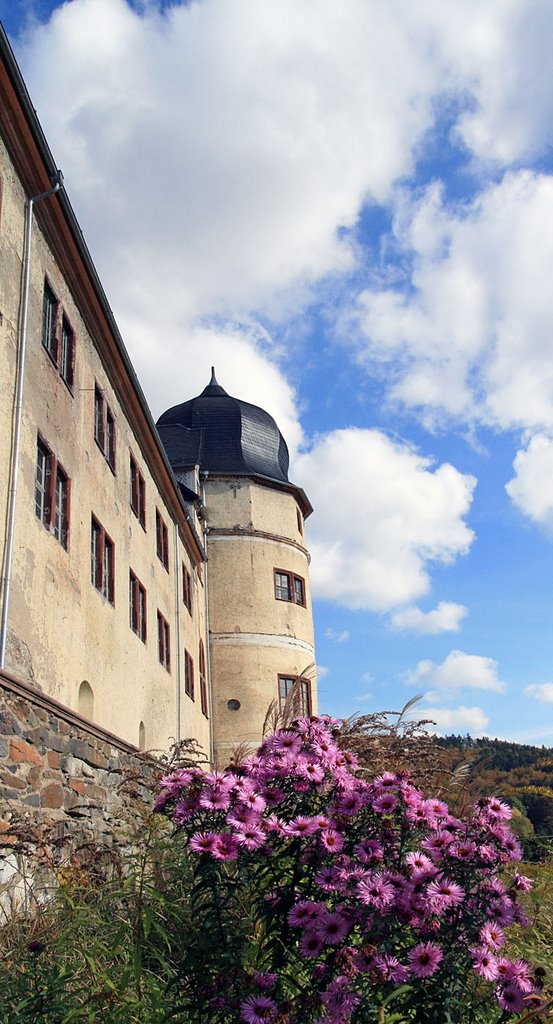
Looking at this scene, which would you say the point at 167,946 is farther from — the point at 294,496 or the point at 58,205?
the point at 294,496

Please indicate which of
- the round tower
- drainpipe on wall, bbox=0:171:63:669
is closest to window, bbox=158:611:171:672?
the round tower

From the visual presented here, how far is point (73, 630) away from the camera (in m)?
12.5

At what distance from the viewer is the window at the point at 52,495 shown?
1167 centimetres

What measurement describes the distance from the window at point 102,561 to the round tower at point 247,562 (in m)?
11.5

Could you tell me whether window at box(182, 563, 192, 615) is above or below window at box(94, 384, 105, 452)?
above

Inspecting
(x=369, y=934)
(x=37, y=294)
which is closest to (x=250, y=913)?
(x=369, y=934)

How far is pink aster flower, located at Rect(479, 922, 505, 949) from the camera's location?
10.9ft

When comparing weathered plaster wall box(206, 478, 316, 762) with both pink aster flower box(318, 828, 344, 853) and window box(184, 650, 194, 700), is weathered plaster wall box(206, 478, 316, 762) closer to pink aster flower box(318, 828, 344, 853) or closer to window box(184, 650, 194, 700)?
window box(184, 650, 194, 700)

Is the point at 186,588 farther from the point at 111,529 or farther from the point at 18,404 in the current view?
the point at 18,404

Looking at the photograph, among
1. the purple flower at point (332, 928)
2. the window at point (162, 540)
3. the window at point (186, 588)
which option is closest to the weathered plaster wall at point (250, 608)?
the window at point (186, 588)

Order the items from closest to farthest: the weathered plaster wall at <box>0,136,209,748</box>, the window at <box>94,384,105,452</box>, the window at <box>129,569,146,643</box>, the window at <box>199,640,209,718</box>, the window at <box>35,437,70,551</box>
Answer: the weathered plaster wall at <box>0,136,209,748</box>, the window at <box>35,437,70,551</box>, the window at <box>94,384,105,452</box>, the window at <box>129,569,146,643</box>, the window at <box>199,640,209,718</box>

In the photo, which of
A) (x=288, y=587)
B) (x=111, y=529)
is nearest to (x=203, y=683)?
(x=288, y=587)

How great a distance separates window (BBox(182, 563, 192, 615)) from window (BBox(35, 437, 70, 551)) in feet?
38.6

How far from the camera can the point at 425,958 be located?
10.6 feet
